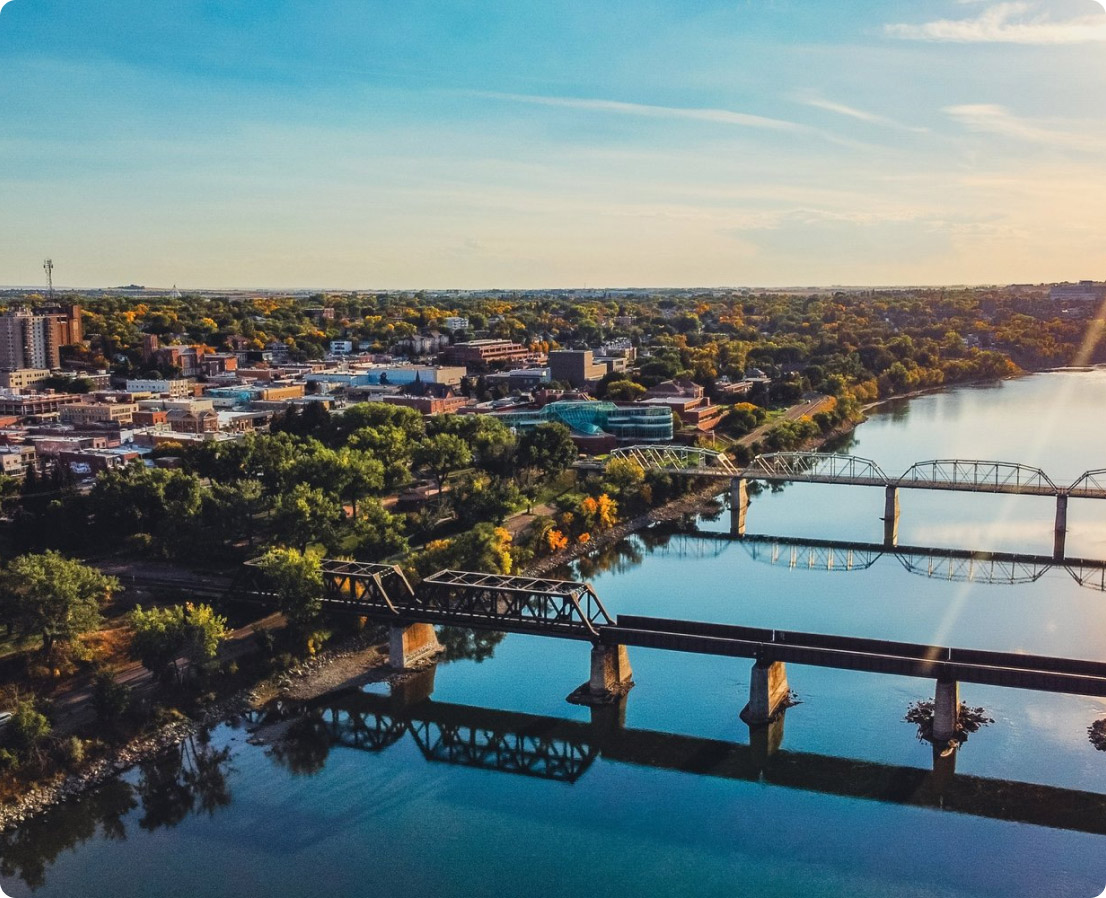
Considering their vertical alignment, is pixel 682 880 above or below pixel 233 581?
below

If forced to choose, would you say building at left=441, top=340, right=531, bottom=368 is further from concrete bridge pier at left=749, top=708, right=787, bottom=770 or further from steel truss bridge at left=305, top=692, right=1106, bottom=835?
concrete bridge pier at left=749, top=708, right=787, bottom=770

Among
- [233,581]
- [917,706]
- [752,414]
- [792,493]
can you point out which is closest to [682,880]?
[917,706]

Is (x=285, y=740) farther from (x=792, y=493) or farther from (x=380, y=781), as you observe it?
(x=792, y=493)

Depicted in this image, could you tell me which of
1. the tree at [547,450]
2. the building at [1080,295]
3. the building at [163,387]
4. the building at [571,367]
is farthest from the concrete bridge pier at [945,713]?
the building at [1080,295]

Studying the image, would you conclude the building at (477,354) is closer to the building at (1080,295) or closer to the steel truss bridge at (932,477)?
the steel truss bridge at (932,477)

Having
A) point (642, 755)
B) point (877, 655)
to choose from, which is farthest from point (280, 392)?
point (877, 655)

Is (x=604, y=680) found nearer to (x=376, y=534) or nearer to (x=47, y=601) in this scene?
(x=376, y=534)
